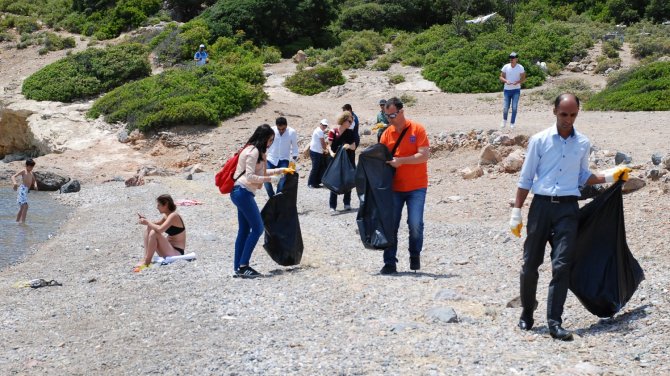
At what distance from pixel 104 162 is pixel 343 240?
43.4ft

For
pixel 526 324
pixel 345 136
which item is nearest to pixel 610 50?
pixel 345 136

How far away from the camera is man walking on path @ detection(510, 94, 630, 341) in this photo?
5883 millimetres

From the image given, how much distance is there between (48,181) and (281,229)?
13217 millimetres

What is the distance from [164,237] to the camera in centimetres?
1016

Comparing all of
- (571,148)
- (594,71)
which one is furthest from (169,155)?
(571,148)

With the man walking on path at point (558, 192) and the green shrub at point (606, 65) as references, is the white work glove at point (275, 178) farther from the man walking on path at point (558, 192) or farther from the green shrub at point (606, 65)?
the green shrub at point (606, 65)

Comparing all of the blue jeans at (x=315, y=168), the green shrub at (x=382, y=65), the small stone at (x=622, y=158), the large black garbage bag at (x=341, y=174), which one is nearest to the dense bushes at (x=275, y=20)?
the green shrub at (x=382, y=65)

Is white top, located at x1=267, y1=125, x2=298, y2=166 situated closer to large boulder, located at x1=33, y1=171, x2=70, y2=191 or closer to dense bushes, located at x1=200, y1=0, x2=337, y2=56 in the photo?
large boulder, located at x1=33, y1=171, x2=70, y2=191

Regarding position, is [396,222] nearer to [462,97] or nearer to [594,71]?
[462,97]

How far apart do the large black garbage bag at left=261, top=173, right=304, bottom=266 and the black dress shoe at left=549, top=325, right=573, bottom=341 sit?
3666 mm

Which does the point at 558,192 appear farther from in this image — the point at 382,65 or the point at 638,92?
the point at 382,65

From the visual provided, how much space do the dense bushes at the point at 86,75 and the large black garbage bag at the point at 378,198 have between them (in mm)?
21769

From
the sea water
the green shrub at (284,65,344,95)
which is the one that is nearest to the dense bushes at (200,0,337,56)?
the green shrub at (284,65,344,95)

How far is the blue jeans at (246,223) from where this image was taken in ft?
27.8
